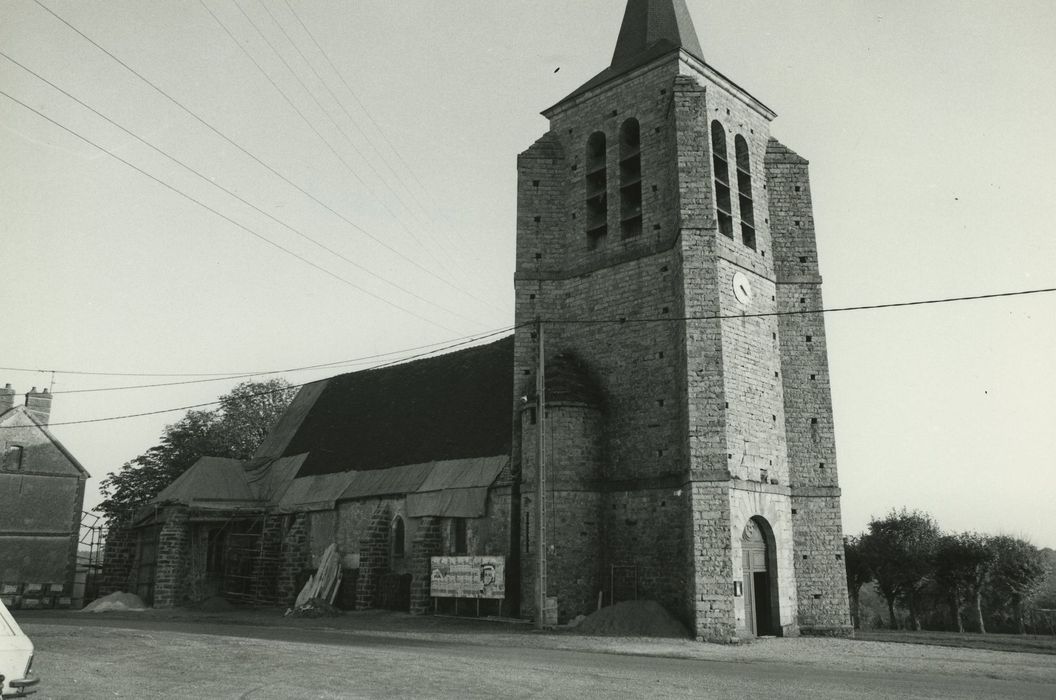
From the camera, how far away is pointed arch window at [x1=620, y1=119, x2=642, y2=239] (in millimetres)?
25094

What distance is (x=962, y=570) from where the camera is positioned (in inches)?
1507

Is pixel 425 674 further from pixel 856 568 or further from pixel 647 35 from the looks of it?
pixel 856 568

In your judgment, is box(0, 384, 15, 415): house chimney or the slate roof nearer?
the slate roof

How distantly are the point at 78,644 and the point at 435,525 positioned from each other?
12.5 meters

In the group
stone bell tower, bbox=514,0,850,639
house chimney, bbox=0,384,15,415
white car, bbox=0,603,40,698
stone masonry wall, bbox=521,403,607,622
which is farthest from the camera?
house chimney, bbox=0,384,15,415

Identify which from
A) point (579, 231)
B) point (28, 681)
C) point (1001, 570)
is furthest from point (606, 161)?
point (1001, 570)

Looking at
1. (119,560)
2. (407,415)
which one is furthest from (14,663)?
(119,560)

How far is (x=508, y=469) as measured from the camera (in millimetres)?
24547

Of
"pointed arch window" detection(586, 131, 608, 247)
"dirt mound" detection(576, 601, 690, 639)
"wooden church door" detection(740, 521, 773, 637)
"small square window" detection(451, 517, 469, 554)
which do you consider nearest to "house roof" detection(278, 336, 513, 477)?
"small square window" detection(451, 517, 469, 554)

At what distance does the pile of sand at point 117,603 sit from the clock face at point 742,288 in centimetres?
2374

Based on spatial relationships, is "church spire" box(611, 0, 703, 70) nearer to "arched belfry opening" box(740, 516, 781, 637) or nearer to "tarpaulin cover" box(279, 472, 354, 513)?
"arched belfry opening" box(740, 516, 781, 637)

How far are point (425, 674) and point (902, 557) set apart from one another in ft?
119

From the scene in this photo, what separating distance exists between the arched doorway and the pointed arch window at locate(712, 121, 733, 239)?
28.5 feet

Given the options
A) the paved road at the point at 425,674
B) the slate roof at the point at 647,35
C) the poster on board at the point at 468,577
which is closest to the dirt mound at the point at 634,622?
the poster on board at the point at 468,577
